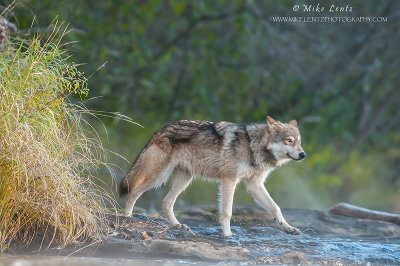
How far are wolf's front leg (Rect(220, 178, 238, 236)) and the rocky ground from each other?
0.14 meters

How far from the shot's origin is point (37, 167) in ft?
18.6

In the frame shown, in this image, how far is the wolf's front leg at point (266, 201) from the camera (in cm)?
723

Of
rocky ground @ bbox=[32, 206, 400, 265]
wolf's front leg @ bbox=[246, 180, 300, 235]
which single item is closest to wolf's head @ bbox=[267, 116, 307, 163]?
wolf's front leg @ bbox=[246, 180, 300, 235]

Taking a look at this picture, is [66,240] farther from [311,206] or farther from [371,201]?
[371,201]

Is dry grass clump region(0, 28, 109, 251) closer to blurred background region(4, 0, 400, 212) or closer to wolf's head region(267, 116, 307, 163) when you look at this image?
wolf's head region(267, 116, 307, 163)

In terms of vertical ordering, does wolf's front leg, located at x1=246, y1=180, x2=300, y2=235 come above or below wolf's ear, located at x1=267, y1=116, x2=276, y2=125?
below

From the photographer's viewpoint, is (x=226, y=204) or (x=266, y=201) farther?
(x=266, y=201)

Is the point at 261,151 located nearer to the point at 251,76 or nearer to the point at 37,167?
the point at 37,167

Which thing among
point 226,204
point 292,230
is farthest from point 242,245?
point 292,230

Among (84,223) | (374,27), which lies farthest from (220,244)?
(374,27)

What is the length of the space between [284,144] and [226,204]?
1.05 meters

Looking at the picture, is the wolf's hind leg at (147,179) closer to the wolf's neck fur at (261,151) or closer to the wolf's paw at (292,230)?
the wolf's neck fur at (261,151)

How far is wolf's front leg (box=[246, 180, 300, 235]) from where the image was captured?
7.23 meters

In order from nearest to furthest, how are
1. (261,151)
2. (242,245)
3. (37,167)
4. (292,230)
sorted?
1. (37,167)
2. (242,245)
3. (292,230)
4. (261,151)
